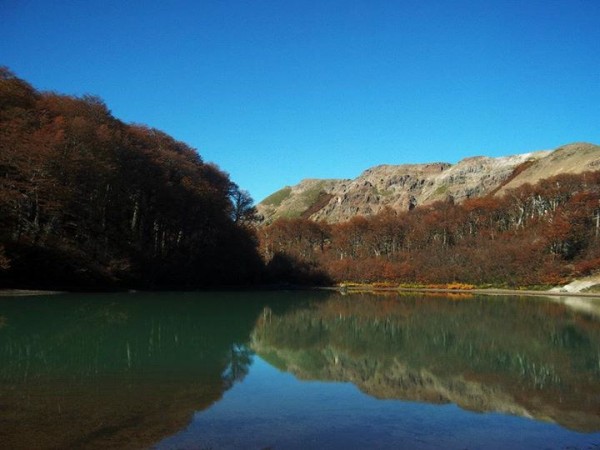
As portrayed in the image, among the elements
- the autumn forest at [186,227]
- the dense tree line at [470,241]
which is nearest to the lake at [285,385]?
the autumn forest at [186,227]

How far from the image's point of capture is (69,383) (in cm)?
1138

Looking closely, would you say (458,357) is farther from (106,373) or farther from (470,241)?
(470,241)

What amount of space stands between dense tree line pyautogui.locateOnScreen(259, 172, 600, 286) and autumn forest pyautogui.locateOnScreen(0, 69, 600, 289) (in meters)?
0.20

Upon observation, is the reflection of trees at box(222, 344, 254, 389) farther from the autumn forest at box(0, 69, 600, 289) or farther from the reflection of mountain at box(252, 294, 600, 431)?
the autumn forest at box(0, 69, 600, 289)

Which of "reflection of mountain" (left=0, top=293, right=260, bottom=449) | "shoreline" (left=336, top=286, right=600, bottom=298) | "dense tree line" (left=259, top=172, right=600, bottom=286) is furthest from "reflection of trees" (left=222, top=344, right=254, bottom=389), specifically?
"dense tree line" (left=259, top=172, right=600, bottom=286)

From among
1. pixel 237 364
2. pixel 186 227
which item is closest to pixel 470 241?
pixel 186 227

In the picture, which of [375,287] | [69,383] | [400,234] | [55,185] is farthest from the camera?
[400,234]

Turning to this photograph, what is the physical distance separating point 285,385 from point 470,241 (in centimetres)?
7195

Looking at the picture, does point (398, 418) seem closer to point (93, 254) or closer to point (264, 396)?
point (264, 396)

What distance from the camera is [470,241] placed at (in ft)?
261

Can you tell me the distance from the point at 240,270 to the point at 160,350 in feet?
157

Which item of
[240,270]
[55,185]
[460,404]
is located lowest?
[460,404]

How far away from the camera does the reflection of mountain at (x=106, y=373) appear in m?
8.16

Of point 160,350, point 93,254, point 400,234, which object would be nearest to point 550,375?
point 160,350
